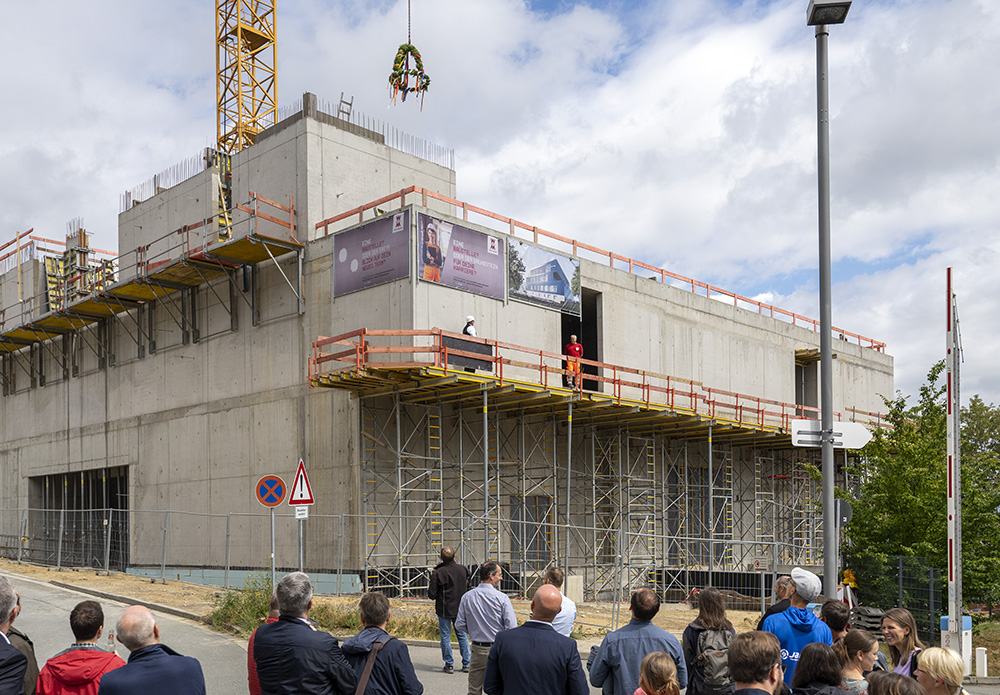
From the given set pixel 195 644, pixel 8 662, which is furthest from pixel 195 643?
pixel 8 662

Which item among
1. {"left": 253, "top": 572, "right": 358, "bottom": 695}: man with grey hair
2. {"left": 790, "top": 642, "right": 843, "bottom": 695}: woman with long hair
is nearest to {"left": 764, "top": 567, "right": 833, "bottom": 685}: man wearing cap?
{"left": 790, "top": 642, "right": 843, "bottom": 695}: woman with long hair

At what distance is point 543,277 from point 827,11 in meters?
16.8

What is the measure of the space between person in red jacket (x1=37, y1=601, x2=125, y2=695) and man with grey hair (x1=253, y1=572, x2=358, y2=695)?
84cm

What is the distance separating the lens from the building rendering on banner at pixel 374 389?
22.9 m

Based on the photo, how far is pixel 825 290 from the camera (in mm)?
10297

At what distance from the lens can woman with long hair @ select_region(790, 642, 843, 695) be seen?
5035 mm

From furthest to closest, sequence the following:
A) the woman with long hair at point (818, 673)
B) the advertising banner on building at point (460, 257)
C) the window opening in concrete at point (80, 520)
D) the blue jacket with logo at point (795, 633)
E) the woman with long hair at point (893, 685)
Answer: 1. the window opening in concrete at point (80, 520)
2. the advertising banner on building at point (460, 257)
3. the blue jacket with logo at point (795, 633)
4. the woman with long hair at point (818, 673)
5. the woman with long hair at point (893, 685)

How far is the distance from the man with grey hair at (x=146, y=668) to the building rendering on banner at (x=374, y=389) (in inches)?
573

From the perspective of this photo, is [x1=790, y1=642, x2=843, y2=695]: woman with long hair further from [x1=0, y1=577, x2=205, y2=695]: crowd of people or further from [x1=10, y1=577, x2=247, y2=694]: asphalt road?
[x1=10, y1=577, x2=247, y2=694]: asphalt road

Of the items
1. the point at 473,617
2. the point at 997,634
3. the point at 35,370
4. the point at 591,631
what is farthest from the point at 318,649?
the point at 35,370

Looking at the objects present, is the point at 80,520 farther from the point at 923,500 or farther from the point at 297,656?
the point at 297,656

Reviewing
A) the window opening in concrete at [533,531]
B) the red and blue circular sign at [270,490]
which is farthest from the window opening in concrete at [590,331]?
the red and blue circular sign at [270,490]

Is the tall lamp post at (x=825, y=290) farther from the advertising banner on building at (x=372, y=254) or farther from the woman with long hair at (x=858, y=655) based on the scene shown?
the advertising banner on building at (x=372, y=254)

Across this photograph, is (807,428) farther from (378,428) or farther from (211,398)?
(211,398)
